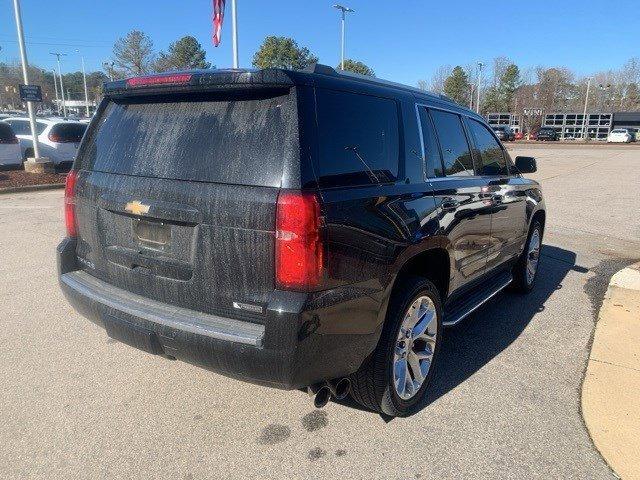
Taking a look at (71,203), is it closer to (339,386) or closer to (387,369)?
(339,386)

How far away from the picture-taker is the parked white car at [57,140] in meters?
16.5

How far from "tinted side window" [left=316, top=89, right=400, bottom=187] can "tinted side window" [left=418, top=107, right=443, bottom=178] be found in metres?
0.35

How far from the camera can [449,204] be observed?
3.32m

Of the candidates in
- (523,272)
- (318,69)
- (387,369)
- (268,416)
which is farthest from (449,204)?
(523,272)

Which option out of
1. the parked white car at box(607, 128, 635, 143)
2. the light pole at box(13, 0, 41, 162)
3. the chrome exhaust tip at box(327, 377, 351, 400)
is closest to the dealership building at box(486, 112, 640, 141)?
the parked white car at box(607, 128, 635, 143)

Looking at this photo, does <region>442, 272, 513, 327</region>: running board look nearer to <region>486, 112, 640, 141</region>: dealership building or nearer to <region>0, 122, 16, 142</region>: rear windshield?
<region>0, 122, 16, 142</region>: rear windshield

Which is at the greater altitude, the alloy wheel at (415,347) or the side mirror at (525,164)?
the side mirror at (525,164)

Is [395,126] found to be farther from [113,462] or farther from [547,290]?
[547,290]

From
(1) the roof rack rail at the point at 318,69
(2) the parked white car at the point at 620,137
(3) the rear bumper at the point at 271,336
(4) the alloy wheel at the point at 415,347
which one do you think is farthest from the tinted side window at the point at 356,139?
(2) the parked white car at the point at 620,137

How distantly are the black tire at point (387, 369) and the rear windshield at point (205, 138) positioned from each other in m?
1.08

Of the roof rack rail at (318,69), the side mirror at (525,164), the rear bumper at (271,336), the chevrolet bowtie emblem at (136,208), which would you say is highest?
the roof rack rail at (318,69)

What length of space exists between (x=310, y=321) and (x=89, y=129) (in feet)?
6.86

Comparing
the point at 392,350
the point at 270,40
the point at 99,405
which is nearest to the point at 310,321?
the point at 392,350

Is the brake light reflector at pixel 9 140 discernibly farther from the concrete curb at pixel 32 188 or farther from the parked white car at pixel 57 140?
the concrete curb at pixel 32 188
